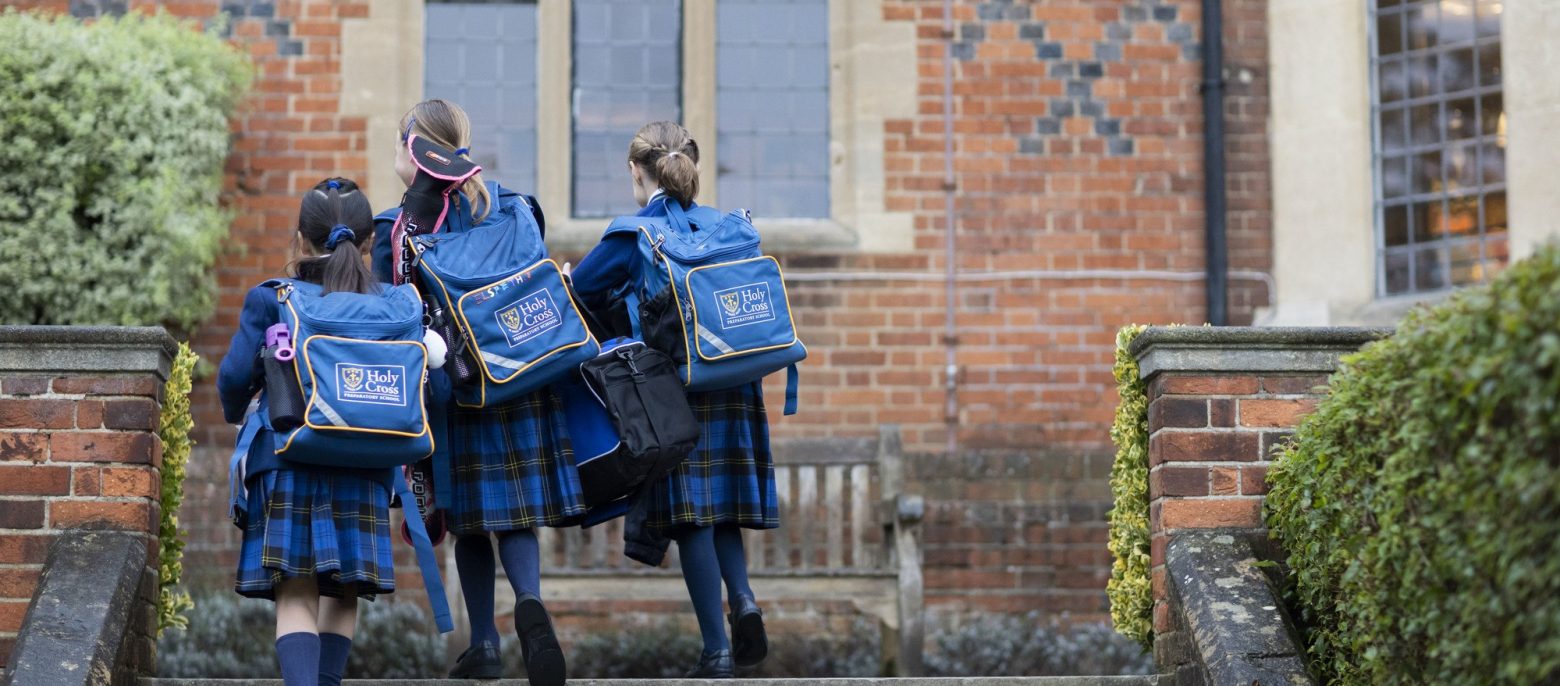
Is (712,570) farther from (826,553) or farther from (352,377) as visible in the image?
(826,553)

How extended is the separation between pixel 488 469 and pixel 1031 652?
4.18m

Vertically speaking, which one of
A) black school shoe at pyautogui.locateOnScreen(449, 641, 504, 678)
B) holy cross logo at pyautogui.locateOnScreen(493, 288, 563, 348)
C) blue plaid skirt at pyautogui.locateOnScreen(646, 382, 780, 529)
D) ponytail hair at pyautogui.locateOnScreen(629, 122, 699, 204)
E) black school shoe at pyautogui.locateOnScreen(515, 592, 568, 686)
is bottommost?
black school shoe at pyautogui.locateOnScreen(449, 641, 504, 678)

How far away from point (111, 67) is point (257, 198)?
1.01m

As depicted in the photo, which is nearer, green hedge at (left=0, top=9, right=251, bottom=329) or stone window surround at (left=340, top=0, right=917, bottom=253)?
green hedge at (left=0, top=9, right=251, bottom=329)

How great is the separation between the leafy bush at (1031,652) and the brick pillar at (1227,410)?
3.33 metres

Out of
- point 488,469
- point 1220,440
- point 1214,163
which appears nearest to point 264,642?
point 488,469

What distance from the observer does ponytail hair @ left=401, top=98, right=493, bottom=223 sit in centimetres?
512

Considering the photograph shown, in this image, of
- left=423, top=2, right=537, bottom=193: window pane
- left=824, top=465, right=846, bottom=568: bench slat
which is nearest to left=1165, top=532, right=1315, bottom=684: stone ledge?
left=824, top=465, right=846, bottom=568: bench slat

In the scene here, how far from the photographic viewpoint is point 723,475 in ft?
17.4

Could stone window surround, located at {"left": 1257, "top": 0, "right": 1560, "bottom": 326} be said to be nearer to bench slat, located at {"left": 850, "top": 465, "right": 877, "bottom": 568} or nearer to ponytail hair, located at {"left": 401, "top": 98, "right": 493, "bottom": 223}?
bench slat, located at {"left": 850, "top": 465, "right": 877, "bottom": 568}

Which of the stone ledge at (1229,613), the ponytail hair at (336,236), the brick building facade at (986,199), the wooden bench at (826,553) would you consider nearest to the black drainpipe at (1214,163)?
the brick building facade at (986,199)

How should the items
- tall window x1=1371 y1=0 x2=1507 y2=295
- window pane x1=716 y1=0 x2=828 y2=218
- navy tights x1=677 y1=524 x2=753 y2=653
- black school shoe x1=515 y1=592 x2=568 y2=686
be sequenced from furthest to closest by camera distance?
window pane x1=716 y1=0 x2=828 y2=218, tall window x1=1371 y1=0 x2=1507 y2=295, navy tights x1=677 y1=524 x2=753 y2=653, black school shoe x1=515 y1=592 x2=568 y2=686

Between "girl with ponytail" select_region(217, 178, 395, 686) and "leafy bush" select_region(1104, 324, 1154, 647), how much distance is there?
2040 millimetres

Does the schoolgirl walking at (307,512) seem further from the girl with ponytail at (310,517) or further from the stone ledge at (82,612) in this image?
the stone ledge at (82,612)
